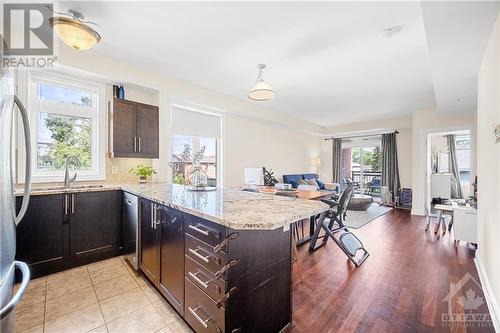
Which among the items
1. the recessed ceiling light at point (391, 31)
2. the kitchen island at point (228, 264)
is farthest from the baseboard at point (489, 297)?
the recessed ceiling light at point (391, 31)

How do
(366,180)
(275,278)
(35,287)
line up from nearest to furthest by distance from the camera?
(275,278) → (35,287) → (366,180)

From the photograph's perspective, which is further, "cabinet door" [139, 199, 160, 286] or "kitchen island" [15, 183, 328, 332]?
"cabinet door" [139, 199, 160, 286]

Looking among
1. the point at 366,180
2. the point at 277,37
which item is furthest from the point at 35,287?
the point at 366,180

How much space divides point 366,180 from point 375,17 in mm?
6745

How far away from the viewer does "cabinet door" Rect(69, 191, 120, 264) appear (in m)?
2.44

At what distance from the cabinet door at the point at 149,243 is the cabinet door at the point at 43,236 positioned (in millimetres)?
930

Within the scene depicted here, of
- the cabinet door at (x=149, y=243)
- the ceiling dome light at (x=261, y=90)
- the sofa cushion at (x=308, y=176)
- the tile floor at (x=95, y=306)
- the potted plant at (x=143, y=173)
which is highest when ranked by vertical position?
the ceiling dome light at (x=261, y=90)

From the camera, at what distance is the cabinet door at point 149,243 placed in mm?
1915

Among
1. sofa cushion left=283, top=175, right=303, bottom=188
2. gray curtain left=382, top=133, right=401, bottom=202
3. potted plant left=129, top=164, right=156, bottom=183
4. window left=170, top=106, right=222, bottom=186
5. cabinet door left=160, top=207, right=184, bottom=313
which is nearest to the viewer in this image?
cabinet door left=160, top=207, right=184, bottom=313

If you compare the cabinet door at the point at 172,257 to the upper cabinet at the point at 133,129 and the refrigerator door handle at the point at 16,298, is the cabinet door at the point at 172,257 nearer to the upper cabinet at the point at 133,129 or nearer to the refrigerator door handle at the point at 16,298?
the refrigerator door handle at the point at 16,298

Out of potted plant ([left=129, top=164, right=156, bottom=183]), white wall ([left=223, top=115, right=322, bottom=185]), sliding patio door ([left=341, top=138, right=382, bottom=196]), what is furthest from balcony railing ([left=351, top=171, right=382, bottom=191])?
potted plant ([left=129, top=164, right=156, bottom=183])

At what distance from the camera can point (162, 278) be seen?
1.84 m

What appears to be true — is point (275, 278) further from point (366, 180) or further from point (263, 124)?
point (366, 180)

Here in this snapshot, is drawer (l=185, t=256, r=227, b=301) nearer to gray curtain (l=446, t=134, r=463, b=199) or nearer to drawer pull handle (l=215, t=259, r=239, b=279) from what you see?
drawer pull handle (l=215, t=259, r=239, b=279)
